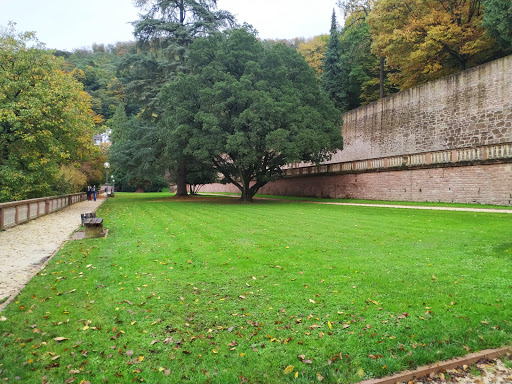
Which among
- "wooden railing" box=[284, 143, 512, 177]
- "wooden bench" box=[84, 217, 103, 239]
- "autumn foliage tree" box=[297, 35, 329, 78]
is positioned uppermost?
"autumn foliage tree" box=[297, 35, 329, 78]

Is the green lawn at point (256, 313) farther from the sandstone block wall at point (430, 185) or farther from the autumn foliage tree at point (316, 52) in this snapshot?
the autumn foliage tree at point (316, 52)

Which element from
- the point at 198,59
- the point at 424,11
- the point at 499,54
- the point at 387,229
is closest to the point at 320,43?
the point at 424,11

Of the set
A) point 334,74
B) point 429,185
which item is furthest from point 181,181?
point 429,185

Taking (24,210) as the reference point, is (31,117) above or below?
above

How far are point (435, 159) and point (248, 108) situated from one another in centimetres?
1128

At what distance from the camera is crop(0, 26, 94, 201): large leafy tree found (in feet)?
57.4

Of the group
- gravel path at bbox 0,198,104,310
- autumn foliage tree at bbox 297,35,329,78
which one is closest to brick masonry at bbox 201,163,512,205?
gravel path at bbox 0,198,104,310

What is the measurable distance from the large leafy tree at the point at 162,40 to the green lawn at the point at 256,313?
85.4 ft

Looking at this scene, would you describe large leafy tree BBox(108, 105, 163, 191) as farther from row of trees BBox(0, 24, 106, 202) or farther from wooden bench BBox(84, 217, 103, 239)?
wooden bench BBox(84, 217, 103, 239)

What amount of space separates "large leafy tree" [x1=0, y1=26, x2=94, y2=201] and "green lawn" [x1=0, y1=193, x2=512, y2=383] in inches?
525

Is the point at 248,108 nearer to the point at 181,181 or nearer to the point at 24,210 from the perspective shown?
the point at 24,210

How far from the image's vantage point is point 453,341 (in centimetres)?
325

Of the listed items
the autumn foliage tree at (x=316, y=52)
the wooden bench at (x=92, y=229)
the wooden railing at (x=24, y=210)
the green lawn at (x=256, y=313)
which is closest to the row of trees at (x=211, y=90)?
the wooden railing at (x=24, y=210)

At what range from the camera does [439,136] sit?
80.1 ft
